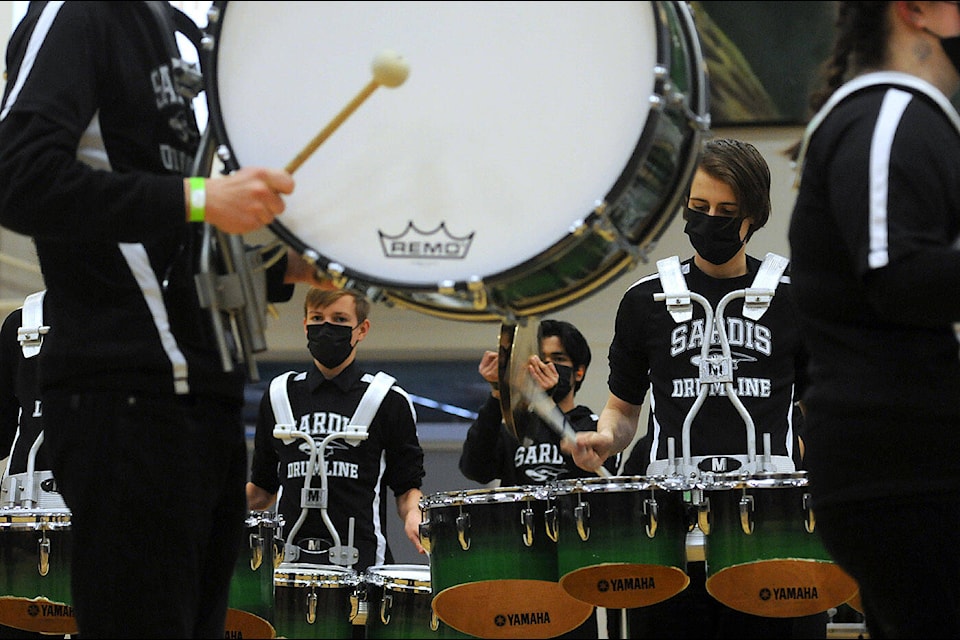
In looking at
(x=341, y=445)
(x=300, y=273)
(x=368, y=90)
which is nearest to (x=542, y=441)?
(x=341, y=445)

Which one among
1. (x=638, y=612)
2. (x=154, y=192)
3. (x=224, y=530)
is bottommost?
(x=638, y=612)

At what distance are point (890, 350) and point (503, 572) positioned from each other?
6.54ft

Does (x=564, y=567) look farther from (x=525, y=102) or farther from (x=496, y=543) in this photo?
(x=525, y=102)

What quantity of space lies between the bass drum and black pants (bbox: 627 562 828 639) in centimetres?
179

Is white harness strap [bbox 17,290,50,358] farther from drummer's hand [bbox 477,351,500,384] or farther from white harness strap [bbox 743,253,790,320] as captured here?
white harness strap [bbox 743,253,790,320]

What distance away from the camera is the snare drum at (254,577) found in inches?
146

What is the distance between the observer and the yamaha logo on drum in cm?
204

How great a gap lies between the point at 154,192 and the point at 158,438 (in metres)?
0.36

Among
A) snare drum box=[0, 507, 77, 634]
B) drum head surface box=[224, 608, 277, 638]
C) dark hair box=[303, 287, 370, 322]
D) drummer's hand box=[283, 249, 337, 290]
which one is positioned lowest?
drum head surface box=[224, 608, 277, 638]

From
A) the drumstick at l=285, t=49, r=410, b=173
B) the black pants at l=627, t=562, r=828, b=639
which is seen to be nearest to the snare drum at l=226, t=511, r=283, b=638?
the black pants at l=627, t=562, r=828, b=639

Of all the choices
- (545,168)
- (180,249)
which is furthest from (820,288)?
(180,249)

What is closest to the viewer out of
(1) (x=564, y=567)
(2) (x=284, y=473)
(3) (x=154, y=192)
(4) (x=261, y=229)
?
(3) (x=154, y=192)

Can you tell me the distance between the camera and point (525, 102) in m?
2.08

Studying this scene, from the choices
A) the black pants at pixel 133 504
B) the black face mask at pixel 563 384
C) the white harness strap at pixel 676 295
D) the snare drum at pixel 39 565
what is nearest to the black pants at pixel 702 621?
the white harness strap at pixel 676 295
